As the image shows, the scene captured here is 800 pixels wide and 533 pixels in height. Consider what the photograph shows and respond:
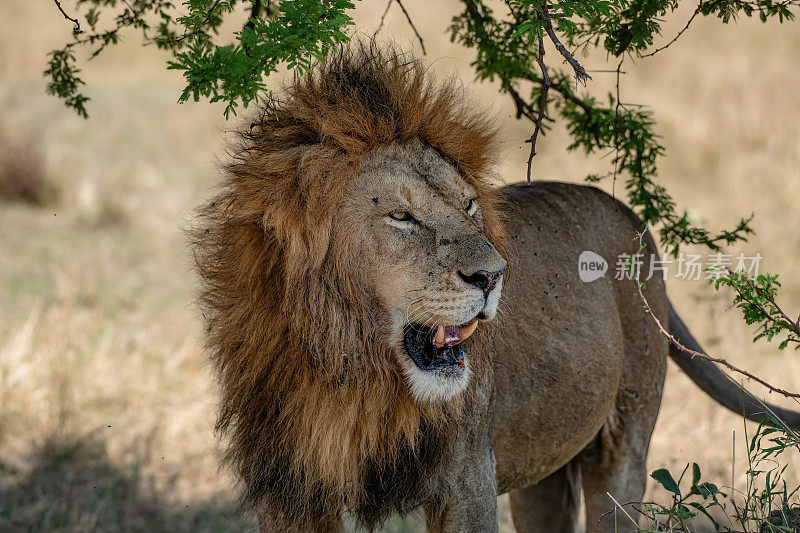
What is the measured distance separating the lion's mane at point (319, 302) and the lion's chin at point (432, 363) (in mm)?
56

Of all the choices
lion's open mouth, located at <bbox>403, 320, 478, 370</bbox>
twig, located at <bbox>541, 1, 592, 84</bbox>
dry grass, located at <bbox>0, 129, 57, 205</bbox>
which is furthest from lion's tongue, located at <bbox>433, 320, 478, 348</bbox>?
dry grass, located at <bbox>0, 129, 57, 205</bbox>

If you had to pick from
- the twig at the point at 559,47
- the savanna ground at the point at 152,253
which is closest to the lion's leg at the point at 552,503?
the savanna ground at the point at 152,253

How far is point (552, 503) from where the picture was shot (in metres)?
4.42

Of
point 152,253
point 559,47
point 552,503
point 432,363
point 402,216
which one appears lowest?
point 552,503

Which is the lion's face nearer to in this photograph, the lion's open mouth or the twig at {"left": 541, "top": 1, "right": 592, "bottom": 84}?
the lion's open mouth

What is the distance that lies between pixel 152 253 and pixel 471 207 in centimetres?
670

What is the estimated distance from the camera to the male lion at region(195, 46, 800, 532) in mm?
2559

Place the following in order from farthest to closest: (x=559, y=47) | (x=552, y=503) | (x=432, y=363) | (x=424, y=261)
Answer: (x=552, y=503) → (x=432, y=363) → (x=424, y=261) → (x=559, y=47)

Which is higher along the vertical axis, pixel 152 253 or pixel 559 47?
pixel 152 253

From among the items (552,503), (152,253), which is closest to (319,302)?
(552,503)

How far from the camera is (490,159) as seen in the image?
9.77 feet

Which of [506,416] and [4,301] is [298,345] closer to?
[506,416]

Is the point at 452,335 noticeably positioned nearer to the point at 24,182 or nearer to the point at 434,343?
the point at 434,343

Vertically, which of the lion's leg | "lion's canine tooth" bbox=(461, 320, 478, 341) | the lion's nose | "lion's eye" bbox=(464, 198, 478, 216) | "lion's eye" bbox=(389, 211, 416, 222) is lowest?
the lion's leg
